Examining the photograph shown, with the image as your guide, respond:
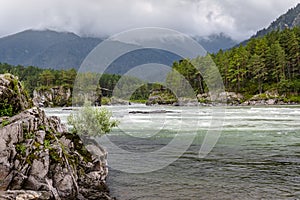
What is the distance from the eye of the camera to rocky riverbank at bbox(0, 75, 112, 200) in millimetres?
12656

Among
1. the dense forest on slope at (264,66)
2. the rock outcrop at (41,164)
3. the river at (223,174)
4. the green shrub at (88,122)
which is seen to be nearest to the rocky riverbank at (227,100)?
the dense forest on slope at (264,66)

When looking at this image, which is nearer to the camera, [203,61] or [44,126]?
[44,126]

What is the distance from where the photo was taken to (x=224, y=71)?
13138 centimetres

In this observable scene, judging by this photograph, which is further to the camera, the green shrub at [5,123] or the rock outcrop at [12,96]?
the rock outcrop at [12,96]

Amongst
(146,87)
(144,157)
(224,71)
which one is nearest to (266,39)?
(224,71)

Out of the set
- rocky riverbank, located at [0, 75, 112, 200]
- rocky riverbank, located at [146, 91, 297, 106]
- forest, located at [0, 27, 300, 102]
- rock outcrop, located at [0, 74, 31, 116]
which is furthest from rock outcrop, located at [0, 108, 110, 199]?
rocky riverbank, located at [146, 91, 297, 106]

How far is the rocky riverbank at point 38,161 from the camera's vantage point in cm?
1266

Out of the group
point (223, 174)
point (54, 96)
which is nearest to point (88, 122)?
point (223, 174)

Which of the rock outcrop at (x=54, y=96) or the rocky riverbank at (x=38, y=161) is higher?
the rock outcrop at (x=54, y=96)

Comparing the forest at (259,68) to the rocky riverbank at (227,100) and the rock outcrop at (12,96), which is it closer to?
the rocky riverbank at (227,100)

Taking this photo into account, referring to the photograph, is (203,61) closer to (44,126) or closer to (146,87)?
(146,87)

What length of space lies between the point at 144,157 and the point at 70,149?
25.4ft

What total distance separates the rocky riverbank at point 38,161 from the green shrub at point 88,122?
1.54 metres

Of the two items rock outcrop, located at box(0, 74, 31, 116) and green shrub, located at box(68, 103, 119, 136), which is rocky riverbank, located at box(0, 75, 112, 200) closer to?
rock outcrop, located at box(0, 74, 31, 116)
